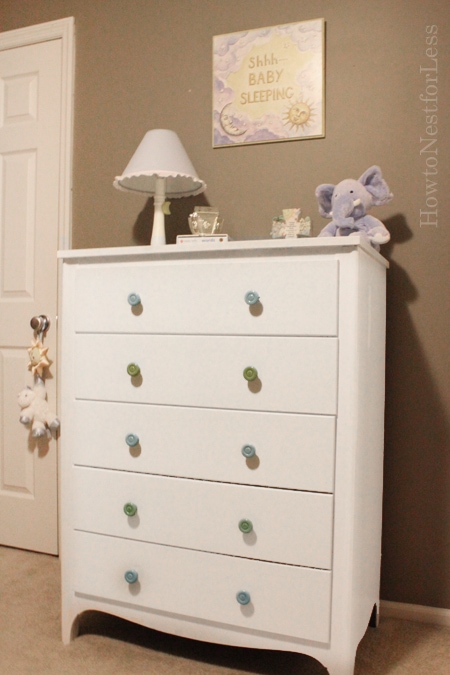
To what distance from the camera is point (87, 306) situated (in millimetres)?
1541

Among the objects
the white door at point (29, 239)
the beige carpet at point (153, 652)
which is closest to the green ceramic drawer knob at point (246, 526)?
the beige carpet at point (153, 652)

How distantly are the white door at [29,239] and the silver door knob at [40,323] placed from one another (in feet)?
0.06

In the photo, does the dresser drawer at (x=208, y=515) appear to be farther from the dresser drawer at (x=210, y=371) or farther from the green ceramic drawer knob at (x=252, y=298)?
the green ceramic drawer knob at (x=252, y=298)

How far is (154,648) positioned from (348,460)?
780 mm

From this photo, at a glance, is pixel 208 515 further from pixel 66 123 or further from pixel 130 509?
pixel 66 123

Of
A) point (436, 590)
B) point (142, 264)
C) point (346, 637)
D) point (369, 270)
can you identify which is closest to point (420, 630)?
point (436, 590)

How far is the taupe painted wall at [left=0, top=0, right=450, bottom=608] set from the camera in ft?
5.68

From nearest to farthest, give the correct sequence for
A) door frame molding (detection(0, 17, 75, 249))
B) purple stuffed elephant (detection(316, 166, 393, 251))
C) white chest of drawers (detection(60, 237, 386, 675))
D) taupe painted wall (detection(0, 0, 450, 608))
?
white chest of drawers (detection(60, 237, 386, 675)), purple stuffed elephant (detection(316, 166, 393, 251)), taupe painted wall (detection(0, 0, 450, 608)), door frame molding (detection(0, 17, 75, 249))

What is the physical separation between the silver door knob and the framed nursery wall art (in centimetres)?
90

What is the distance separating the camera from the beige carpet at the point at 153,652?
57.5 inches

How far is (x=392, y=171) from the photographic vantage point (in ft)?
5.80

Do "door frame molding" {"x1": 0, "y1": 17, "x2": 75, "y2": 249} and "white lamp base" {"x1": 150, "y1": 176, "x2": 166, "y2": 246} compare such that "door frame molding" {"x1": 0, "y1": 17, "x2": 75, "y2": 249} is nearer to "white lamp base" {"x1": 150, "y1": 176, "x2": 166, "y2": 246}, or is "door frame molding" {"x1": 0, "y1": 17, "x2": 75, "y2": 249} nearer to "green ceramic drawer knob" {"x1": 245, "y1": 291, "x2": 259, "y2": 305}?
"white lamp base" {"x1": 150, "y1": 176, "x2": 166, "y2": 246}

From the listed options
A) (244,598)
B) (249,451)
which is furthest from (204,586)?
(249,451)

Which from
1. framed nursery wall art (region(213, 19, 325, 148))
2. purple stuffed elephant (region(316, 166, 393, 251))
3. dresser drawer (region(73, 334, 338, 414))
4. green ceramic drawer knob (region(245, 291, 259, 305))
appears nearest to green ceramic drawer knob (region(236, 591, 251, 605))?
dresser drawer (region(73, 334, 338, 414))
